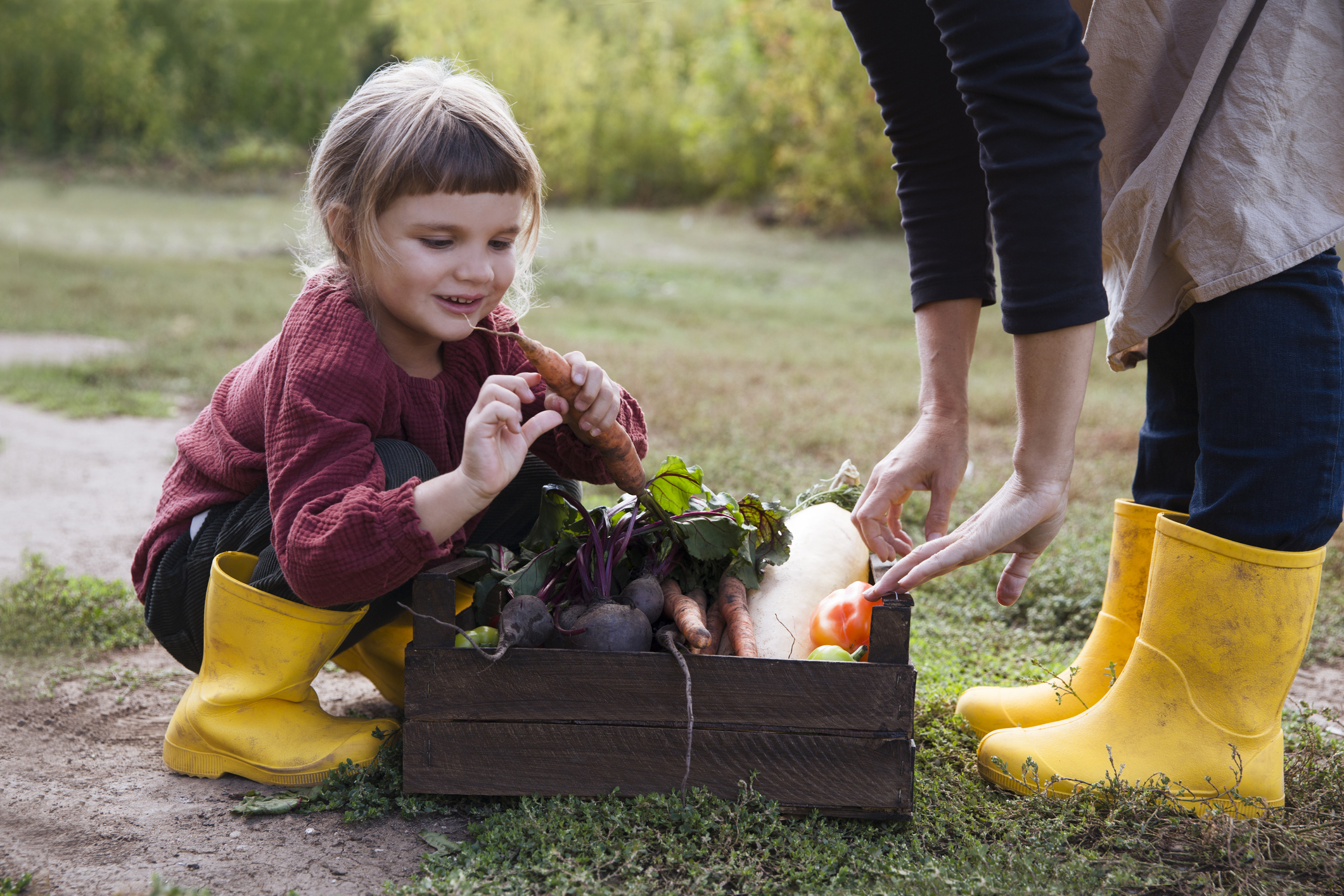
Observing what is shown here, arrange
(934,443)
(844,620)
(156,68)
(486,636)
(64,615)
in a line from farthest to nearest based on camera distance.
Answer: (156,68)
(64,615)
(844,620)
(934,443)
(486,636)

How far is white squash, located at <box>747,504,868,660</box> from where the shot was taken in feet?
6.83

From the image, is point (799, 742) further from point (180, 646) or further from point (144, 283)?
point (144, 283)

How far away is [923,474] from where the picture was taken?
1.95 m

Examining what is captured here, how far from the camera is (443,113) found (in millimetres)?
1905

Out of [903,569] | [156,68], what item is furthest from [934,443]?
[156,68]

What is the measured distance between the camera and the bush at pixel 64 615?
2.54 meters

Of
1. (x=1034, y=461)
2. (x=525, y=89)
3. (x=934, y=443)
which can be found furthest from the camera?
(x=525, y=89)

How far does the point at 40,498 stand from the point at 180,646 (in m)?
2.07

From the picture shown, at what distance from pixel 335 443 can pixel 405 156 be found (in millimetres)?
522

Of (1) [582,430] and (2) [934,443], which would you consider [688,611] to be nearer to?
(1) [582,430]

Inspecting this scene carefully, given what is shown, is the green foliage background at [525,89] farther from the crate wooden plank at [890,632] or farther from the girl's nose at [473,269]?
the crate wooden plank at [890,632]

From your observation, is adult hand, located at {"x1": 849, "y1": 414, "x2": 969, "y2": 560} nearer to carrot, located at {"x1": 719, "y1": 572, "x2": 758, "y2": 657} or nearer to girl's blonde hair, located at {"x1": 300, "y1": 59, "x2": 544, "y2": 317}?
carrot, located at {"x1": 719, "y1": 572, "x2": 758, "y2": 657}

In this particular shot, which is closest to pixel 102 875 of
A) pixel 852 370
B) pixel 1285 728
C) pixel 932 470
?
pixel 932 470

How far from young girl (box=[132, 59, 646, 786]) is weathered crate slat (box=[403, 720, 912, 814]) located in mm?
269
